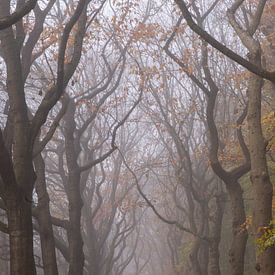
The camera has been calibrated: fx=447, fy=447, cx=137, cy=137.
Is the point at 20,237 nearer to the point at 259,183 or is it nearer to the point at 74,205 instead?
the point at 259,183

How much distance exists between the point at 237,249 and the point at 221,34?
349 inches

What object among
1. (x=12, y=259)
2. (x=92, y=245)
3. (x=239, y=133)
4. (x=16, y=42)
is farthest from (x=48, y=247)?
(x=92, y=245)

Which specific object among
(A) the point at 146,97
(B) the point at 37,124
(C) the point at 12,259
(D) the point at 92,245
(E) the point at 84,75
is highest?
(E) the point at 84,75

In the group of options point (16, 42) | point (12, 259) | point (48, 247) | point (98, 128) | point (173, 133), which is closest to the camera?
point (12, 259)

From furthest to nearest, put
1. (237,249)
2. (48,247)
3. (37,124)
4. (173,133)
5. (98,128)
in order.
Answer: (98,128), (173,133), (237,249), (48,247), (37,124)

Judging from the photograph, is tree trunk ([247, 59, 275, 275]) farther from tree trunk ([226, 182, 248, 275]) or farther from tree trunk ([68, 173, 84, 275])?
tree trunk ([68, 173, 84, 275])

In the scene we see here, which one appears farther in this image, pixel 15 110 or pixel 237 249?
pixel 237 249

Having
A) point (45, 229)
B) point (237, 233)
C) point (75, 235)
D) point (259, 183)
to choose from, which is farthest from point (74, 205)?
point (259, 183)

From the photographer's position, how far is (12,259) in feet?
15.6

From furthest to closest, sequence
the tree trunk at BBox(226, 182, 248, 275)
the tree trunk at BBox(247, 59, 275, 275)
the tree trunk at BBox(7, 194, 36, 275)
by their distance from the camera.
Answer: the tree trunk at BBox(226, 182, 248, 275)
the tree trunk at BBox(247, 59, 275, 275)
the tree trunk at BBox(7, 194, 36, 275)

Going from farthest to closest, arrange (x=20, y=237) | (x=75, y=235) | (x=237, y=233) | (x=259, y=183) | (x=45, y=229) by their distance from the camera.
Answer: (x=75, y=235)
(x=237, y=233)
(x=45, y=229)
(x=259, y=183)
(x=20, y=237)

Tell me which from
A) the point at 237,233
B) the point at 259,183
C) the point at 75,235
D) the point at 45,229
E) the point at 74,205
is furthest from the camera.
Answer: the point at 74,205

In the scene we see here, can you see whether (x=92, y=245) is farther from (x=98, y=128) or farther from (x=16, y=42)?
(x=16, y=42)

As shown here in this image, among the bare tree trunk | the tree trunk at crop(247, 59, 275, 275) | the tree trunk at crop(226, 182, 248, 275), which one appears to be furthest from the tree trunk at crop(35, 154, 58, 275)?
the tree trunk at crop(226, 182, 248, 275)
